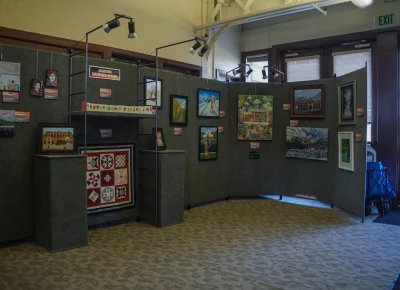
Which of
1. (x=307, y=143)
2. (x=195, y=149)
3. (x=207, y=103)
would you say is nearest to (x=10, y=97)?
Answer: (x=195, y=149)

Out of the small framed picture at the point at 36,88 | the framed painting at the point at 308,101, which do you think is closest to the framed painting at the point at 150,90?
the small framed picture at the point at 36,88

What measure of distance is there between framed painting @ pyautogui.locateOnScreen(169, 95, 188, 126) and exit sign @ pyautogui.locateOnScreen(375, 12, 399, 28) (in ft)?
12.0

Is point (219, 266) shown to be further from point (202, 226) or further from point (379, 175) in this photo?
point (379, 175)

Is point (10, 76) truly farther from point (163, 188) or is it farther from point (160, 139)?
point (163, 188)

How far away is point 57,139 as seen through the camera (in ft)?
12.7

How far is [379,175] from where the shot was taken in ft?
17.6

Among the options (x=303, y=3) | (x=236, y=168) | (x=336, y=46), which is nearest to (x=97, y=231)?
(x=236, y=168)

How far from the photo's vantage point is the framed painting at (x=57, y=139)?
12.5 feet

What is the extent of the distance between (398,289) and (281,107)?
3.90m

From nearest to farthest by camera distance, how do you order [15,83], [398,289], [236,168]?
[398,289], [15,83], [236,168]

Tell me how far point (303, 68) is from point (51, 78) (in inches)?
201

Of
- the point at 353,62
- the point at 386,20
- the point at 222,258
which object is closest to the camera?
the point at 222,258

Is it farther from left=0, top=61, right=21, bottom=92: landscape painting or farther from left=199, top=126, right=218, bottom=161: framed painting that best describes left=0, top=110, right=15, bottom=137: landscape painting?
left=199, top=126, right=218, bottom=161: framed painting

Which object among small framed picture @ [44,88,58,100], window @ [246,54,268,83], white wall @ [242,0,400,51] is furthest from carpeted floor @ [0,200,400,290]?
window @ [246,54,268,83]
